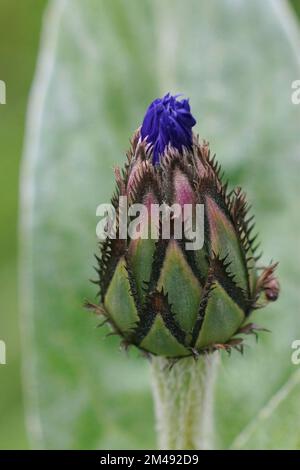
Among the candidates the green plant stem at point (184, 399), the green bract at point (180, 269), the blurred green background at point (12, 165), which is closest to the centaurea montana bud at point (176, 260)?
the green bract at point (180, 269)

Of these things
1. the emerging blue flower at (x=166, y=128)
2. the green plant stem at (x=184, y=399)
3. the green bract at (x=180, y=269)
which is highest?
the emerging blue flower at (x=166, y=128)

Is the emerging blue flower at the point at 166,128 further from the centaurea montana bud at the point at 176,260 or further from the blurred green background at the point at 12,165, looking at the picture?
the blurred green background at the point at 12,165

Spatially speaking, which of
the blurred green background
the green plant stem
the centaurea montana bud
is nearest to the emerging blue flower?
the centaurea montana bud

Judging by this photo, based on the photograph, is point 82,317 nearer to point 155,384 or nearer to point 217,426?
point 217,426

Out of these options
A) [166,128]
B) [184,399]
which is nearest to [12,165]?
[184,399]

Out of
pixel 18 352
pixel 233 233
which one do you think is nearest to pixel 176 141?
pixel 233 233

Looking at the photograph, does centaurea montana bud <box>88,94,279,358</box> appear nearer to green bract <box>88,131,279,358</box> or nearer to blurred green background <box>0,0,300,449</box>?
green bract <box>88,131,279,358</box>

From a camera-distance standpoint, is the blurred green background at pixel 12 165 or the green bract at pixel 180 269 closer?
the green bract at pixel 180 269
